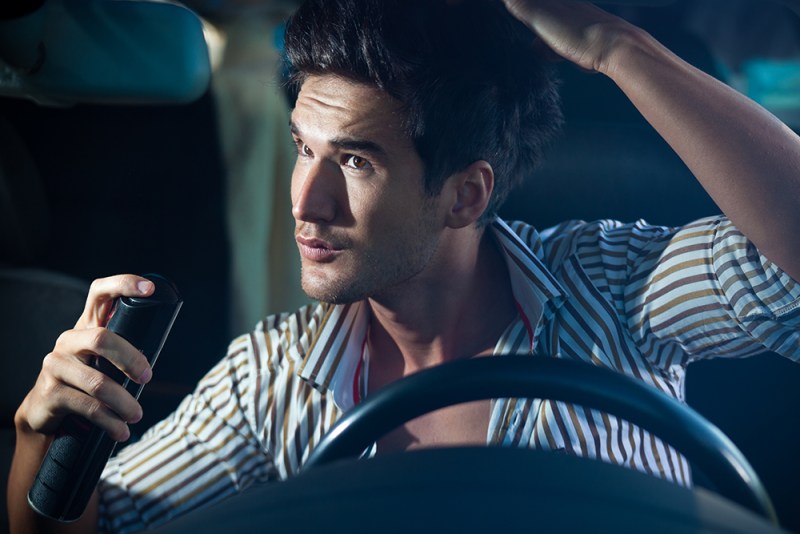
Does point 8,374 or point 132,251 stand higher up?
point 132,251

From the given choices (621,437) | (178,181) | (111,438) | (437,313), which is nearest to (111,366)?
(111,438)

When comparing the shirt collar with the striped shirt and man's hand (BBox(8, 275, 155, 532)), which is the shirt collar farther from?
man's hand (BBox(8, 275, 155, 532))

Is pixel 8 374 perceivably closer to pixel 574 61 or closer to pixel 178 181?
pixel 178 181

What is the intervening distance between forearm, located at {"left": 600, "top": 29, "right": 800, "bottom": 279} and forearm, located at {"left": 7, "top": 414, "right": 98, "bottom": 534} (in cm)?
69

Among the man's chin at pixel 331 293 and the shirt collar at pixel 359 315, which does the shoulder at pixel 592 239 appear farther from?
the man's chin at pixel 331 293

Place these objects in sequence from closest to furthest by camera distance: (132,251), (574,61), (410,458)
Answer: (410,458), (574,61), (132,251)

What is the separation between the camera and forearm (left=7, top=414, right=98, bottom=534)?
894mm

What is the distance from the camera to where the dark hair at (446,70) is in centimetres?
81

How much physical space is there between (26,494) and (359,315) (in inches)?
15.6

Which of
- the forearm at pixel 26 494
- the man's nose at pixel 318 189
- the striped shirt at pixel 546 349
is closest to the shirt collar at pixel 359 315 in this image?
the striped shirt at pixel 546 349

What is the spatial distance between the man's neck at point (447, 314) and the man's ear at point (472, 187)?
55 millimetres

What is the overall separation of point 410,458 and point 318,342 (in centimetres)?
40

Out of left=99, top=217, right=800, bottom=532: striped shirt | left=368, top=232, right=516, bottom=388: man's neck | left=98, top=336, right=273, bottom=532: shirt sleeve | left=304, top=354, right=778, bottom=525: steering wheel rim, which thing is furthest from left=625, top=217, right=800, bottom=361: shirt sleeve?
left=98, top=336, right=273, bottom=532: shirt sleeve

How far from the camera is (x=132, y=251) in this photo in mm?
942
